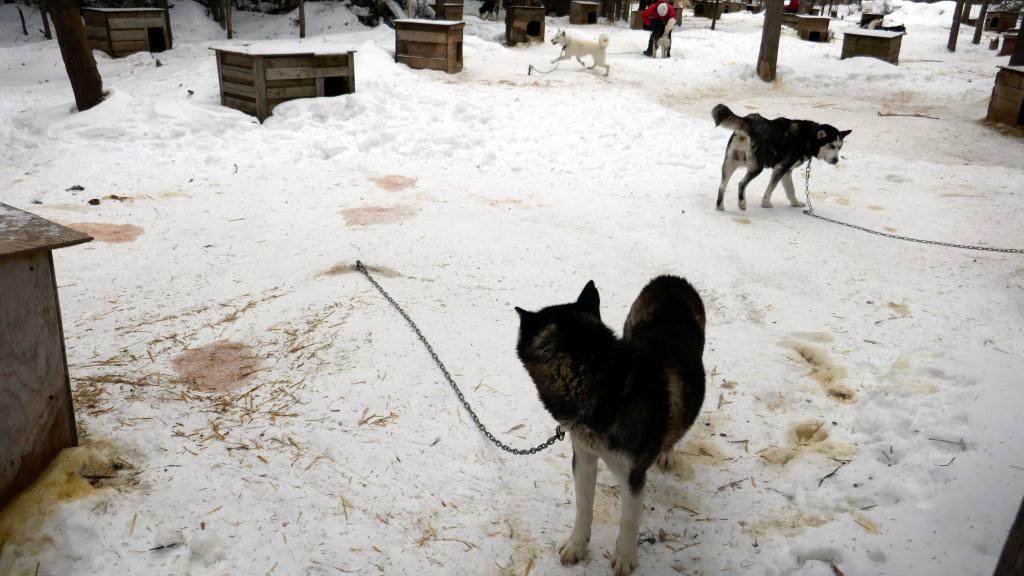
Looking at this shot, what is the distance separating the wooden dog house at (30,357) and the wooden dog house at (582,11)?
24.6 meters

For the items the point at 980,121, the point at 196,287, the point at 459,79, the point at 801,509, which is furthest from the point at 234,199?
the point at 980,121

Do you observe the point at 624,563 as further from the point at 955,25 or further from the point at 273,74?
the point at 955,25

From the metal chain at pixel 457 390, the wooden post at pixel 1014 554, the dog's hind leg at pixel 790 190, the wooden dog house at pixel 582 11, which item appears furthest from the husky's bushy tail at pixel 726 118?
the wooden dog house at pixel 582 11

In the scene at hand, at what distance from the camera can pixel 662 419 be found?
250cm

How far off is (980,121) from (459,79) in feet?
32.4

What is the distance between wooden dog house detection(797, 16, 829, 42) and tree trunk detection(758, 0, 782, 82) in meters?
9.71

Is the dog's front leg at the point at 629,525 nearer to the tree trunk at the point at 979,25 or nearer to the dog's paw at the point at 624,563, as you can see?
the dog's paw at the point at 624,563

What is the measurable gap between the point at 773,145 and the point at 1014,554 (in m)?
6.41

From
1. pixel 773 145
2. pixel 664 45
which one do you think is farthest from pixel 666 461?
pixel 664 45

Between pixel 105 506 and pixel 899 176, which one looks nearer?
pixel 105 506

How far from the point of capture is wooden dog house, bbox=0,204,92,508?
8.41ft

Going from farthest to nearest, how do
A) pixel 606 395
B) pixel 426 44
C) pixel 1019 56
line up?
pixel 426 44, pixel 1019 56, pixel 606 395

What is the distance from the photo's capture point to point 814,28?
2297 cm

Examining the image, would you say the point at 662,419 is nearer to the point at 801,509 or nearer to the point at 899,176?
the point at 801,509
